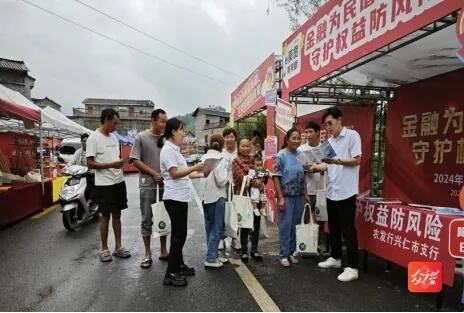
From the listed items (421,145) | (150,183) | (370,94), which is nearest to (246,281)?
(150,183)

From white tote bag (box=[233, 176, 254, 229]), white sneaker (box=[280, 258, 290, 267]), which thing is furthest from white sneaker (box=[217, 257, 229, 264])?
white sneaker (box=[280, 258, 290, 267])

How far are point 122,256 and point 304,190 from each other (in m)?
2.54

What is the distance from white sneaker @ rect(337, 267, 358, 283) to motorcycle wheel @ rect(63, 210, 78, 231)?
4.72 metres

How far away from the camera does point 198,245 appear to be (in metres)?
5.65

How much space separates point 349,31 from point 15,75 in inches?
1296

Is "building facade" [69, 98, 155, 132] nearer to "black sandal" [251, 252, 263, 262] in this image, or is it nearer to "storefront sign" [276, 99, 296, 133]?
"storefront sign" [276, 99, 296, 133]

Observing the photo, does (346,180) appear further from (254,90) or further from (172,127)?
(254,90)

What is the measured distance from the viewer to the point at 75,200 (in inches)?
263

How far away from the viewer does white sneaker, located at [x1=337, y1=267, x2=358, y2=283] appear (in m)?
4.07

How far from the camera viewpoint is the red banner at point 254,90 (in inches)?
303

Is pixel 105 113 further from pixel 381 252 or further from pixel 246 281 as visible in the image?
pixel 381 252

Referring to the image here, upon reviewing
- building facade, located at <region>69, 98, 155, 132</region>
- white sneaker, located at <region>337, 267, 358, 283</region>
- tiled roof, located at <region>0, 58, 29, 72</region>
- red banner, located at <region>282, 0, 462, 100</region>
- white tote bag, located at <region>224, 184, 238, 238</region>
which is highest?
tiled roof, located at <region>0, 58, 29, 72</region>

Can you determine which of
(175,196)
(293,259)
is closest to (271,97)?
(293,259)

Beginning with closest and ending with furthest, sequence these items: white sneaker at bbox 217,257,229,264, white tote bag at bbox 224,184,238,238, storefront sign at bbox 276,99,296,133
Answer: white tote bag at bbox 224,184,238,238
white sneaker at bbox 217,257,229,264
storefront sign at bbox 276,99,296,133
